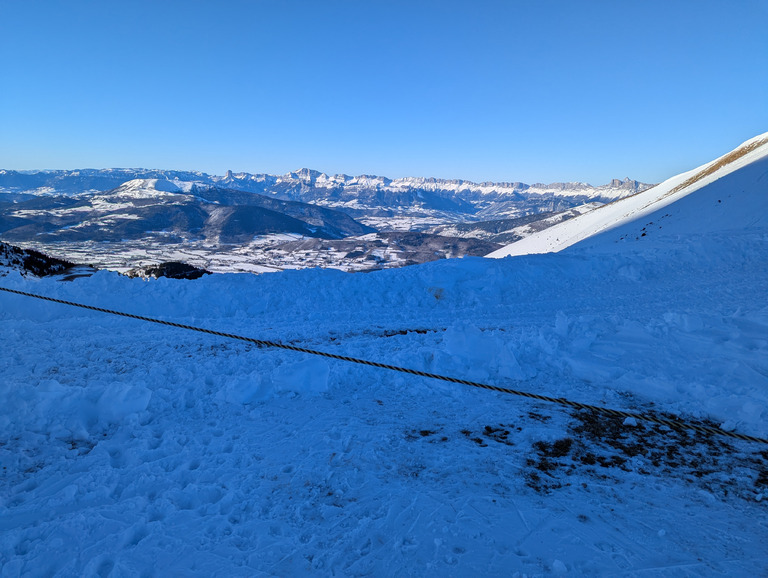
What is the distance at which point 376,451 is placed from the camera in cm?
572

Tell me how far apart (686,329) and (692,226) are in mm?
26043

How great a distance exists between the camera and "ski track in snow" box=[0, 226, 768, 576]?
3908 millimetres

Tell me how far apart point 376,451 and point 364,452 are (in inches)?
7.1

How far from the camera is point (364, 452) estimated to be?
5.69m

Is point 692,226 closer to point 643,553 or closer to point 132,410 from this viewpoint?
point 643,553

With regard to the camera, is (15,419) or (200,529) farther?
(15,419)

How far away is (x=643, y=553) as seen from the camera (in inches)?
152

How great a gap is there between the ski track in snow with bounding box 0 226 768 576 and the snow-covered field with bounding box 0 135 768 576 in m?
0.03

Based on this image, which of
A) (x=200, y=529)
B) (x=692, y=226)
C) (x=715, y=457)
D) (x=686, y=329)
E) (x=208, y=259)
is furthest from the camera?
(x=208, y=259)

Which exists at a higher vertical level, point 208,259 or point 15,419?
point 15,419

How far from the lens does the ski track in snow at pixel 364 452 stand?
3.91 metres

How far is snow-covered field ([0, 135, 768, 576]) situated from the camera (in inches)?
154

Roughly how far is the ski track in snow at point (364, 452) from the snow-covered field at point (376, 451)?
3cm

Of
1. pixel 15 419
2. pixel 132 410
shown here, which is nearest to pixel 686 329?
pixel 132 410
